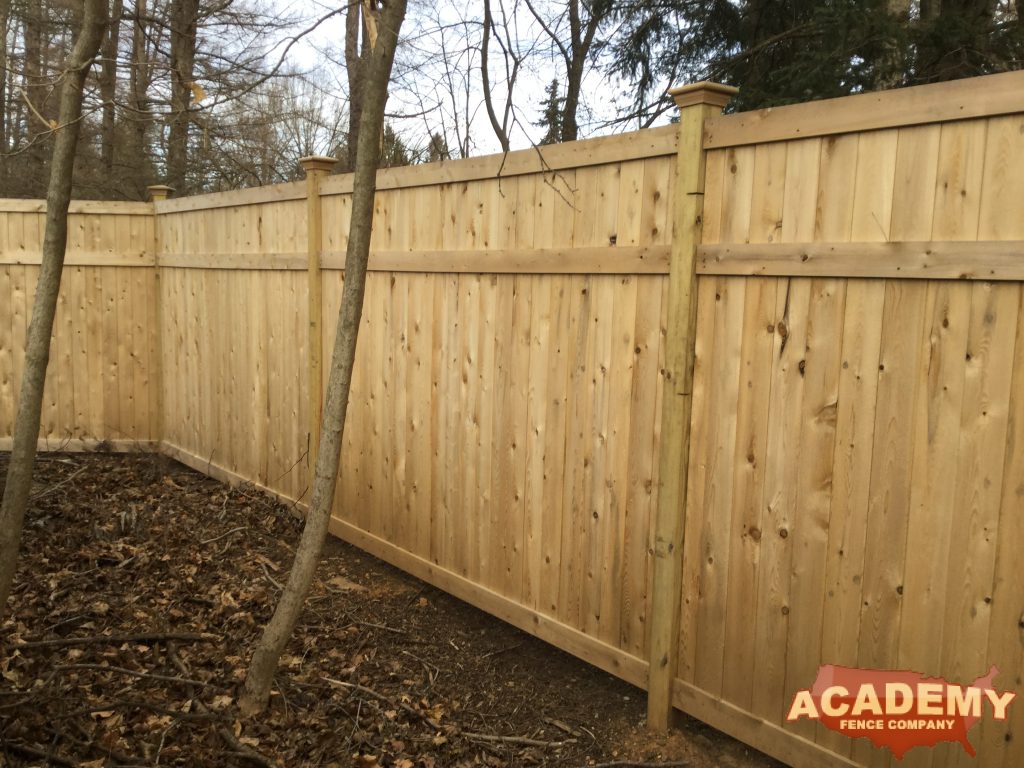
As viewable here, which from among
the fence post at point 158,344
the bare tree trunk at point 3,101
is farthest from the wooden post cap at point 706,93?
the bare tree trunk at point 3,101

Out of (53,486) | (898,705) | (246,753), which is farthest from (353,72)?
(898,705)

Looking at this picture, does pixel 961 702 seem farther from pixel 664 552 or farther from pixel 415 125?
pixel 415 125

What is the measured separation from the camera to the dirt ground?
312 centimetres

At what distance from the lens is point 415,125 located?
10000 mm

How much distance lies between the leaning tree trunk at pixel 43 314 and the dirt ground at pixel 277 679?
50cm

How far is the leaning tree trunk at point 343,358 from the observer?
3143mm

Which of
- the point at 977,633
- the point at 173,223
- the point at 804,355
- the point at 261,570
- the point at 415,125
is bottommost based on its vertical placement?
the point at 261,570

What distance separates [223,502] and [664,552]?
3.91 meters

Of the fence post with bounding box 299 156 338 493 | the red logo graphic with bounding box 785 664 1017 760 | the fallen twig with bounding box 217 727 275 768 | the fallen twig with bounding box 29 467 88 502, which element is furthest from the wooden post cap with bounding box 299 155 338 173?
the red logo graphic with bounding box 785 664 1017 760

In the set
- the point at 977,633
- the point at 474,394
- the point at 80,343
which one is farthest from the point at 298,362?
the point at 977,633

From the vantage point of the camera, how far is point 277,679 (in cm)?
359

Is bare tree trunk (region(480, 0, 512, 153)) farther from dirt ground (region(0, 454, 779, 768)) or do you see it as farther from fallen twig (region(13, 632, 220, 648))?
fallen twig (region(13, 632, 220, 648))

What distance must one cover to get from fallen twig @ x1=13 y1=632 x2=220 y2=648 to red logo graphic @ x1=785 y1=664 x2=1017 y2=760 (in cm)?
250

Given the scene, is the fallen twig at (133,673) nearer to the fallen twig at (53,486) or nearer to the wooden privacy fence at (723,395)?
the wooden privacy fence at (723,395)
